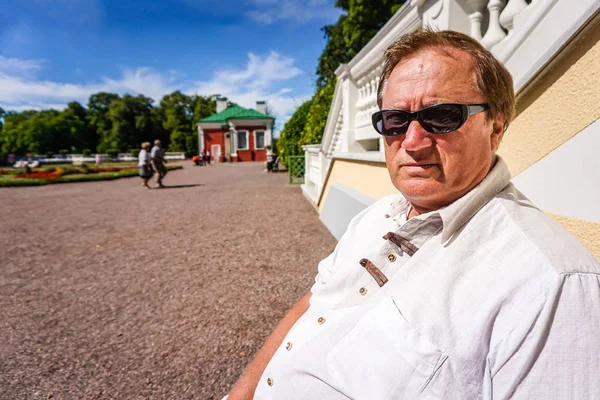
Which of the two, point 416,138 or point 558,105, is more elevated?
point 558,105

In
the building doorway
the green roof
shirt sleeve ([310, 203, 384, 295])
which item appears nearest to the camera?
shirt sleeve ([310, 203, 384, 295])

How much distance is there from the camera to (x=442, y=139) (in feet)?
3.80

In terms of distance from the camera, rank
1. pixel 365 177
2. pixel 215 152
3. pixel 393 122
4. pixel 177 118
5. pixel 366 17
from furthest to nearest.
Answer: pixel 177 118
pixel 215 152
pixel 366 17
pixel 365 177
pixel 393 122

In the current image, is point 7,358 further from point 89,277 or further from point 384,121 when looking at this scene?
point 384,121

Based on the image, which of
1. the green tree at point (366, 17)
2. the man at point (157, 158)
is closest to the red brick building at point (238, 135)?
the green tree at point (366, 17)

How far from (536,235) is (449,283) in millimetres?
264

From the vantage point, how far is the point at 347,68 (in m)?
4.91

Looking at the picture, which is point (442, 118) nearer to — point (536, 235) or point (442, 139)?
point (442, 139)

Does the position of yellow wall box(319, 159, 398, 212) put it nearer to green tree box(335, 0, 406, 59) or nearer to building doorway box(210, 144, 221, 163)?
green tree box(335, 0, 406, 59)

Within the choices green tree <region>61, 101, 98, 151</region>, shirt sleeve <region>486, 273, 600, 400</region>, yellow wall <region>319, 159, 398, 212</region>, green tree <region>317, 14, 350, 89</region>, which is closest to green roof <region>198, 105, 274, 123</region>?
green tree <region>317, 14, 350, 89</region>

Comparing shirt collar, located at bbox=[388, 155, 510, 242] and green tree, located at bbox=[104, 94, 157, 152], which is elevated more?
green tree, located at bbox=[104, 94, 157, 152]

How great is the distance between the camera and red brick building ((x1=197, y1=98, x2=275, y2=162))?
35.5 meters

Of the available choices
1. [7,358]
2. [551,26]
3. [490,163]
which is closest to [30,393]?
[7,358]

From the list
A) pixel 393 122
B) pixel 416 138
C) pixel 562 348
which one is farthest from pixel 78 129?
pixel 562 348
